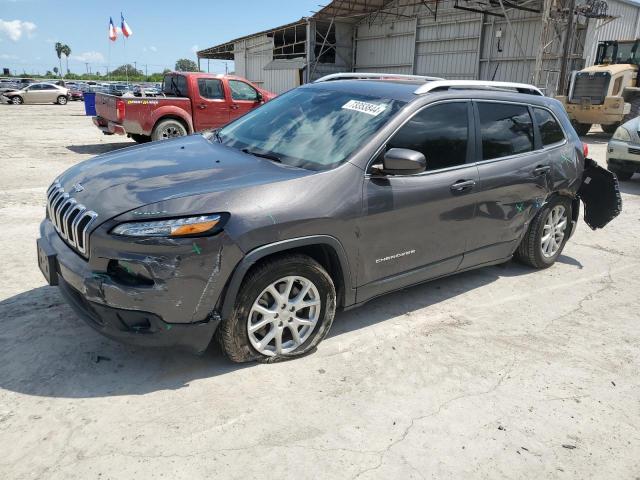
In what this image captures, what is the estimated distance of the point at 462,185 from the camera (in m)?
3.78

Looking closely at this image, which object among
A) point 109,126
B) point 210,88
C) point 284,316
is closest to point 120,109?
point 109,126

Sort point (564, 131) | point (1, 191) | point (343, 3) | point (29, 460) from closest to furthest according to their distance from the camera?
point (29, 460)
point (564, 131)
point (1, 191)
point (343, 3)

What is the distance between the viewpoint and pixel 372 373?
3.16m

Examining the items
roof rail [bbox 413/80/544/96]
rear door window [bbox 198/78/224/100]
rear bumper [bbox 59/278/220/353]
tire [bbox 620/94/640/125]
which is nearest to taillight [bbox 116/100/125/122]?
rear door window [bbox 198/78/224/100]

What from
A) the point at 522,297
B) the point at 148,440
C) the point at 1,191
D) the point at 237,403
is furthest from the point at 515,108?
the point at 1,191

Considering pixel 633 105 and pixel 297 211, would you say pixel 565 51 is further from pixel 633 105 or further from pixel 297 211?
pixel 297 211

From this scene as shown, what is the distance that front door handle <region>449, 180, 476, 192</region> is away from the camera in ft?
12.3

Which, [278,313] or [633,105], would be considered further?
[633,105]

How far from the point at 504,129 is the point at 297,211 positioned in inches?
89.6

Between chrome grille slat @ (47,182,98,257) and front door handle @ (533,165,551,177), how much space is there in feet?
11.8

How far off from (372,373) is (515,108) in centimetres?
269

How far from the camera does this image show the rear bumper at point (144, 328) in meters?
2.66

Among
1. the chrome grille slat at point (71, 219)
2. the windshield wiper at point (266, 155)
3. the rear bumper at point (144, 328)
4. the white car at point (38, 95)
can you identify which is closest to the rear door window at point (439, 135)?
the windshield wiper at point (266, 155)

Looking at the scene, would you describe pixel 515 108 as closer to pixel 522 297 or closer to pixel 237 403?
pixel 522 297
